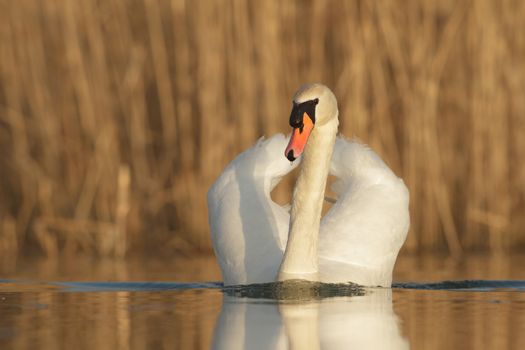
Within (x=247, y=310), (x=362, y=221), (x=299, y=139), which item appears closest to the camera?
(x=247, y=310)

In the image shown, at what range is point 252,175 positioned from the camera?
7.50 meters

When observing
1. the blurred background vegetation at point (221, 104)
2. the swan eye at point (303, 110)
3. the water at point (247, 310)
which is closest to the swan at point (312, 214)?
the swan eye at point (303, 110)

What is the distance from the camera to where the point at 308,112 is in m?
6.51

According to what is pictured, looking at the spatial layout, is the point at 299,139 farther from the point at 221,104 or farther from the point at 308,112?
the point at 221,104

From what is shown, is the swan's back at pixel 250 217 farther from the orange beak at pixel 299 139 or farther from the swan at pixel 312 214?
the orange beak at pixel 299 139

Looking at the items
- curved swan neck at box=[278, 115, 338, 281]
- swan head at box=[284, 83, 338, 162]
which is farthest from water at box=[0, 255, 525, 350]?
swan head at box=[284, 83, 338, 162]

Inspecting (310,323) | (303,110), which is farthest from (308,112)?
(310,323)

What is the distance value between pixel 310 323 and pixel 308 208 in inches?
53.5

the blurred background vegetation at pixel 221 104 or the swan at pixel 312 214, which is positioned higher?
the blurred background vegetation at pixel 221 104

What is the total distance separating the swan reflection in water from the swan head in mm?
735

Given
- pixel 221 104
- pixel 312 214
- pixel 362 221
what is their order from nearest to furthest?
pixel 312 214 < pixel 362 221 < pixel 221 104

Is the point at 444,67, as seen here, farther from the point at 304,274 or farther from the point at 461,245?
the point at 304,274

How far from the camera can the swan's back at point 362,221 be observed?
7.14 meters

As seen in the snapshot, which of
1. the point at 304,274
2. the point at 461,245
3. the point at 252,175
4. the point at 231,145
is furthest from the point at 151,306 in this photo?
the point at 461,245
